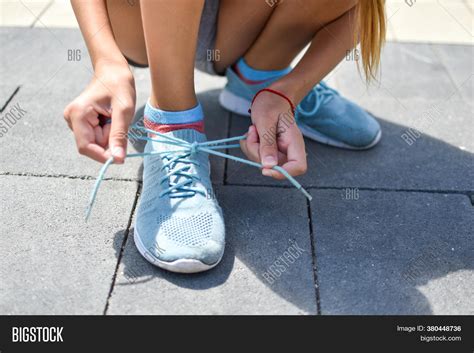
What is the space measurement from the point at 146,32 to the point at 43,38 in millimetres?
1014

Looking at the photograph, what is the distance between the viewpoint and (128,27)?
4.85 feet

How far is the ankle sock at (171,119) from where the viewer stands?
1.29 m

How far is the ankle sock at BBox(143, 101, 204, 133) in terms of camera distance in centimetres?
129

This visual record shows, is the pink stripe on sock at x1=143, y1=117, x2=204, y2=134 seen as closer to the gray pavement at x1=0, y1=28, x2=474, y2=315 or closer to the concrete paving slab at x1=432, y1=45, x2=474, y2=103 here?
the gray pavement at x1=0, y1=28, x2=474, y2=315

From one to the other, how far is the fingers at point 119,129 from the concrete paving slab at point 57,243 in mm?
265

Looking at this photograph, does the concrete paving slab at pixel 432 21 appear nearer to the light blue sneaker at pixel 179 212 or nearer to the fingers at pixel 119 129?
the light blue sneaker at pixel 179 212

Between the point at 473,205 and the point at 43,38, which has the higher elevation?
the point at 473,205

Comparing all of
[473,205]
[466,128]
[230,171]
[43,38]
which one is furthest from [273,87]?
[43,38]

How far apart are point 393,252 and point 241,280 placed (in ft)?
1.16

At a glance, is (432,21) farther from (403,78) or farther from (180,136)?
(180,136)

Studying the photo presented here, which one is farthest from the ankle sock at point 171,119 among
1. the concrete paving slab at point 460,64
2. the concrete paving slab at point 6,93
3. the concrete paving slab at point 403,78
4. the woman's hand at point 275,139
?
the concrete paving slab at point 460,64

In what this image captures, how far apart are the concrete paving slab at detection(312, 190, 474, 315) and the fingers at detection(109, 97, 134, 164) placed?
1.58 feet

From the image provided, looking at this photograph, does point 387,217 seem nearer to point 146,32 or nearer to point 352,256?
point 352,256
